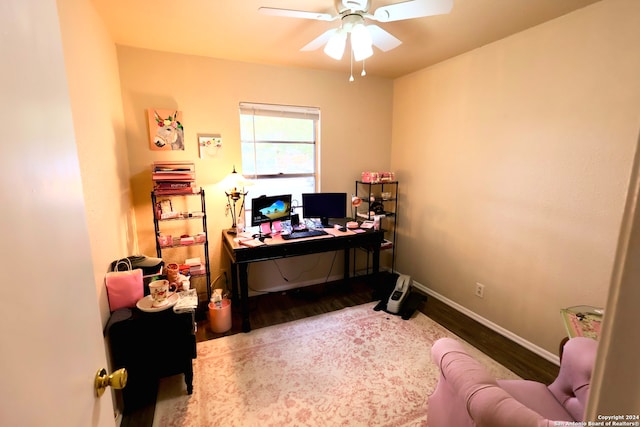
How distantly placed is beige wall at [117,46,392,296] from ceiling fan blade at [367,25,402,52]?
4.28 feet

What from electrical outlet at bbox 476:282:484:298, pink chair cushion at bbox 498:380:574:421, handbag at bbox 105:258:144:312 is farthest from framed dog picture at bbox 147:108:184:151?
electrical outlet at bbox 476:282:484:298

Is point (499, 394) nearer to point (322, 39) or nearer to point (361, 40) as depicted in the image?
point (361, 40)

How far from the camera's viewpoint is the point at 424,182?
331 centimetres

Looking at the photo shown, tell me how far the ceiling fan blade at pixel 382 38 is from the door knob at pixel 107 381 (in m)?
2.13

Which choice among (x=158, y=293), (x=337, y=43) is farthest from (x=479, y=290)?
(x=158, y=293)

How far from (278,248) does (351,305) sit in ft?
3.55

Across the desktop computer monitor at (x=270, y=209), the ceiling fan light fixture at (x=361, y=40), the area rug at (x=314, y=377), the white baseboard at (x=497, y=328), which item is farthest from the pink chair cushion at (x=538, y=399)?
the desktop computer monitor at (x=270, y=209)

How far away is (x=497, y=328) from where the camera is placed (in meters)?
2.60

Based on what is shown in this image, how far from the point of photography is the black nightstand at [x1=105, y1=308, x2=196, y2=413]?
169 centimetres

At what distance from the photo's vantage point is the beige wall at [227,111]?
260 centimetres

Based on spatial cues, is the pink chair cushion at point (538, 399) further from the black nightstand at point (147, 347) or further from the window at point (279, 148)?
the window at point (279, 148)

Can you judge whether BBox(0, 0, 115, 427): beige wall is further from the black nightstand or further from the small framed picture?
the small framed picture

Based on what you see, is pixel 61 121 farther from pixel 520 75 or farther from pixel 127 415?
pixel 520 75

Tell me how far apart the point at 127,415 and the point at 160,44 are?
2.81m
